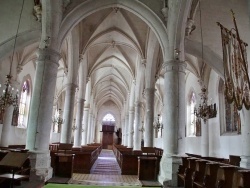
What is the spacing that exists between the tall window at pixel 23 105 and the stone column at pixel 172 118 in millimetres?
14144

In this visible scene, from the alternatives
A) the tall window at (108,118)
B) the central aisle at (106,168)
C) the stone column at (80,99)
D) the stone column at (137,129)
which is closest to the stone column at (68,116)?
the central aisle at (106,168)

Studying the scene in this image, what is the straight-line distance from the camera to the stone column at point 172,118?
8.96 meters

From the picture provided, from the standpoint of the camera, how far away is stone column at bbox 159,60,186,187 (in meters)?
8.96

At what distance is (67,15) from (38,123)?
4975 millimetres

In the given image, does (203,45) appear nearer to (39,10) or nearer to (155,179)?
(155,179)

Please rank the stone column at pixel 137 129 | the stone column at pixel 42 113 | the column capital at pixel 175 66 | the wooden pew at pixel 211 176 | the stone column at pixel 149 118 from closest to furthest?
the wooden pew at pixel 211 176 → the stone column at pixel 42 113 → the column capital at pixel 175 66 → the stone column at pixel 149 118 → the stone column at pixel 137 129

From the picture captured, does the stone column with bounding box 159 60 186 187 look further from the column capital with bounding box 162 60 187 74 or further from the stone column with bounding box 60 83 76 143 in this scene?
the stone column with bounding box 60 83 76 143

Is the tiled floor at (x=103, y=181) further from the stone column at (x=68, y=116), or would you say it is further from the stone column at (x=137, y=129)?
the stone column at (x=137, y=129)

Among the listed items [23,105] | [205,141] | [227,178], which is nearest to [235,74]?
[227,178]

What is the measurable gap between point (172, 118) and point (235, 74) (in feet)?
12.3

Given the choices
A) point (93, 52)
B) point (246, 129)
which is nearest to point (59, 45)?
point (246, 129)

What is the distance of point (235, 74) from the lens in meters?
6.09

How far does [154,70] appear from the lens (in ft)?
51.7

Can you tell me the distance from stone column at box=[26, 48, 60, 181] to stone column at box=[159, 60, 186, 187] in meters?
4.62
